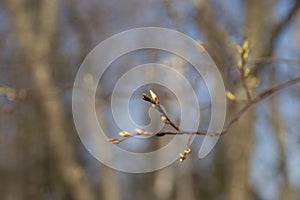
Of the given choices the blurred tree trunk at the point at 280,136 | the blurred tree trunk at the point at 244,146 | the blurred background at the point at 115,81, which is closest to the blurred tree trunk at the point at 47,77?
the blurred background at the point at 115,81

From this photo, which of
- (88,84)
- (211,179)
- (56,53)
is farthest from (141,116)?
(211,179)

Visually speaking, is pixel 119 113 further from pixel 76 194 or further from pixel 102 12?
pixel 102 12

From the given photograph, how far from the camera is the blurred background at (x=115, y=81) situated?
3234 mm

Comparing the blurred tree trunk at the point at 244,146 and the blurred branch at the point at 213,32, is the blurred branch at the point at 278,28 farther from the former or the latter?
the blurred branch at the point at 213,32

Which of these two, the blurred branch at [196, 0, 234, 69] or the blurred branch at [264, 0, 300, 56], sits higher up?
the blurred branch at [196, 0, 234, 69]

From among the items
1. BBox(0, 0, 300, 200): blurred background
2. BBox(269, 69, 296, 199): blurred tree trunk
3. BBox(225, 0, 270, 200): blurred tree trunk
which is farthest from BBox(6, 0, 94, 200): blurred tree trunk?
BBox(269, 69, 296, 199): blurred tree trunk

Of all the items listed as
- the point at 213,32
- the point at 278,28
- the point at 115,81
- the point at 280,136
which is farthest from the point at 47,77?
the point at 280,136

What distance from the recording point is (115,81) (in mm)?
4152

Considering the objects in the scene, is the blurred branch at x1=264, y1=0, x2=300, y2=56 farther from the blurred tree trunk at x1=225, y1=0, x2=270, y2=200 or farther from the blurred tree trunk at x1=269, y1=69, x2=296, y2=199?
the blurred tree trunk at x1=269, y1=69, x2=296, y2=199

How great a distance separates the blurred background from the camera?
323 centimetres

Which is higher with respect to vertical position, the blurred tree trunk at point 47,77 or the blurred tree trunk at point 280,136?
the blurred tree trunk at point 47,77

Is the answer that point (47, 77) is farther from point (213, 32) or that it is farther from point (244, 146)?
point (244, 146)

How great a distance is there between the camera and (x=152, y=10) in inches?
165

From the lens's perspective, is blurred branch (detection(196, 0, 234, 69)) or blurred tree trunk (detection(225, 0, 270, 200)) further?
blurred tree trunk (detection(225, 0, 270, 200))
